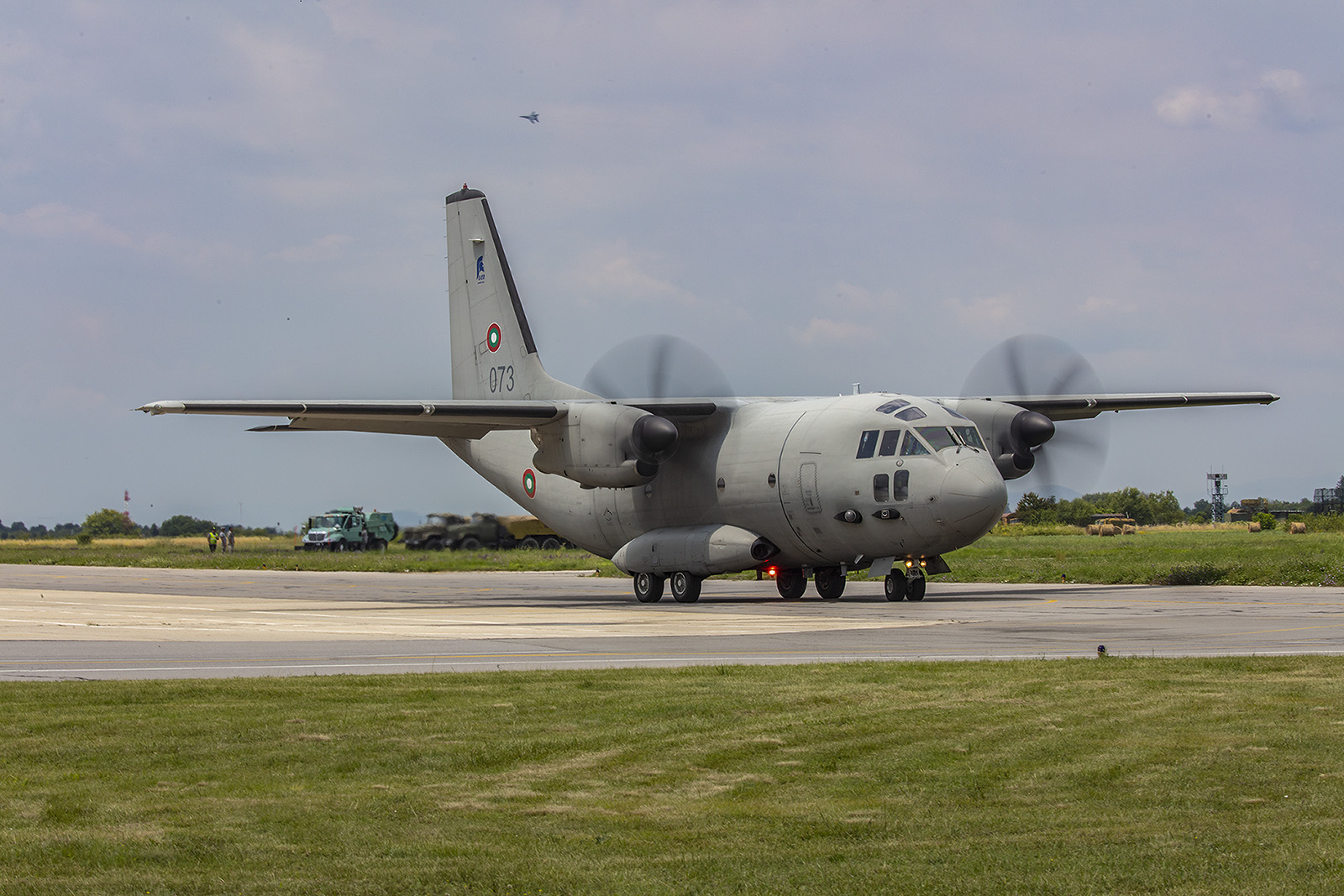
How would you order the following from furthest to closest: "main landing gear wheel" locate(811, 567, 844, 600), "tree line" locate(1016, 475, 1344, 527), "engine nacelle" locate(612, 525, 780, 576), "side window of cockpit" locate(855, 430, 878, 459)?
"tree line" locate(1016, 475, 1344, 527), "main landing gear wheel" locate(811, 567, 844, 600), "engine nacelle" locate(612, 525, 780, 576), "side window of cockpit" locate(855, 430, 878, 459)

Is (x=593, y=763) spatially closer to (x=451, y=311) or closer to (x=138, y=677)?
(x=138, y=677)

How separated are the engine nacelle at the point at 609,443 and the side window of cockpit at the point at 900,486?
16.8 feet

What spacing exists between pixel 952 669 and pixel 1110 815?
618cm

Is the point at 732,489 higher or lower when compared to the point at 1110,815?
higher

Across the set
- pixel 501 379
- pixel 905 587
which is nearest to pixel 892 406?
pixel 905 587

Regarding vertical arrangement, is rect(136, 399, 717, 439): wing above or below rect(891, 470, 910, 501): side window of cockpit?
above

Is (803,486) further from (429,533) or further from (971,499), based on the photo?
(429,533)

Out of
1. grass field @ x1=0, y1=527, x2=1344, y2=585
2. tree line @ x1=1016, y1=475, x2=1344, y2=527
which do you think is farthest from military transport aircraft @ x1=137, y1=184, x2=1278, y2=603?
tree line @ x1=1016, y1=475, x2=1344, y2=527

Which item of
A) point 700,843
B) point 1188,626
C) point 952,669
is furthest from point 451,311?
point 700,843

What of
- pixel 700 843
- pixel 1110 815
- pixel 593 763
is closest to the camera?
pixel 700 843

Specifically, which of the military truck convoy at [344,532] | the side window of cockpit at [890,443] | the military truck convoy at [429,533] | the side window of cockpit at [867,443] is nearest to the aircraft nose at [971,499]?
the side window of cockpit at [890,443]

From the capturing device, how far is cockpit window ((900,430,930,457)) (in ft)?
84.9

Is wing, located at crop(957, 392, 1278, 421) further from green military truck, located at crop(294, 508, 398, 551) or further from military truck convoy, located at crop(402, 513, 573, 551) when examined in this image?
green military truck, located at crop(294, 508, 398, 551)

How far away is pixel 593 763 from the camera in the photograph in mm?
8219
